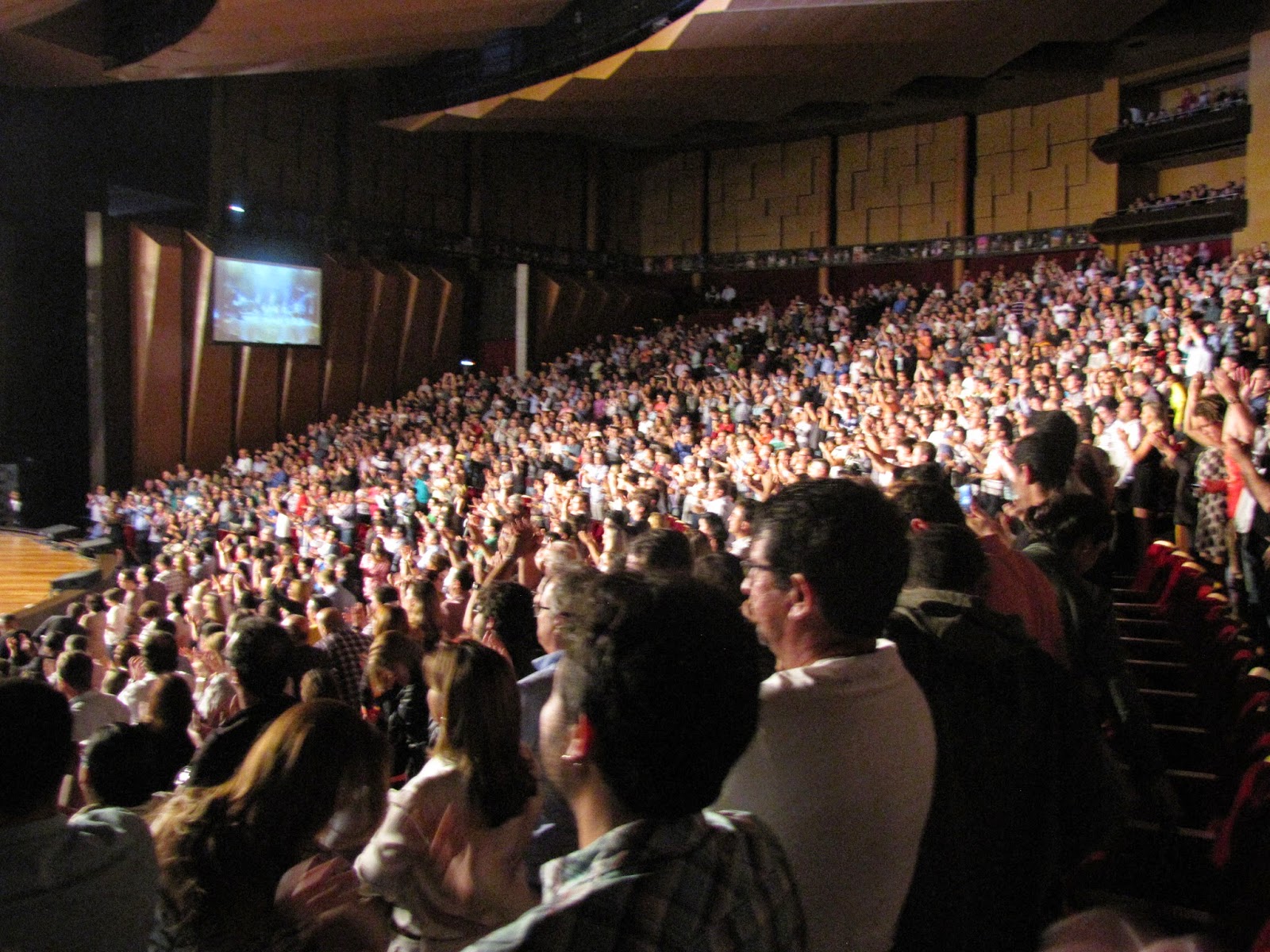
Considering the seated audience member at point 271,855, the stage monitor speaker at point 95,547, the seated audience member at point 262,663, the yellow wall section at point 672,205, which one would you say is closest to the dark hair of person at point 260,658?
the seated audience member at point 262,663

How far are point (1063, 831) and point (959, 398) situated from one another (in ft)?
26.1

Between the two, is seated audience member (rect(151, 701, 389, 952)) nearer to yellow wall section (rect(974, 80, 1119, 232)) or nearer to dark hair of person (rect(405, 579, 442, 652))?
dark hair of person (rect(405, 579, 442, 652))

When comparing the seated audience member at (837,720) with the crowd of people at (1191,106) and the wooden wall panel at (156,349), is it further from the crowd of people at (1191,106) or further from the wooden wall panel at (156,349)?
the wooden wall panel at (156,349)

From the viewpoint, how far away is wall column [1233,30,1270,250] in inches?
520

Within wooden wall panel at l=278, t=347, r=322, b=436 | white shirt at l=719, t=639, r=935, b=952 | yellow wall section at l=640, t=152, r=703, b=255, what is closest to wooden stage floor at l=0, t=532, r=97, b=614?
wooden wall panel at l=278, t=347, r=322, b=436

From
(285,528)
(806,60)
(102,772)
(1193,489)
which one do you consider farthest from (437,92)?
(102,772)

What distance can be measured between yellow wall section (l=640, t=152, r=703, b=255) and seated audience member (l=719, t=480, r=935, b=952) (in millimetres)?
20267

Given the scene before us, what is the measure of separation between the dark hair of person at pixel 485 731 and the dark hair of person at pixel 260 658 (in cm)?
104

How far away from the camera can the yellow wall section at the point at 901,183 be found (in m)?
18.1

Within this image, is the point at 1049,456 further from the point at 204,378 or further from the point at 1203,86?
the point at 204,378

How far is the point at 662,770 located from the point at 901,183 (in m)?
19.3

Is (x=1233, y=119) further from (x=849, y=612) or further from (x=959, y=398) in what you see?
(x=849, y=612)

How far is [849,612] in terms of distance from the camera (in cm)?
133

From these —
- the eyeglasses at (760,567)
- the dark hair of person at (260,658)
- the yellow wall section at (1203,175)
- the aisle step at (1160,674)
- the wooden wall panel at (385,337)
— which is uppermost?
the yellow wall section at (1203,175)
